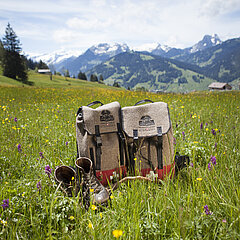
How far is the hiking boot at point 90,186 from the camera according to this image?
2.12 meters

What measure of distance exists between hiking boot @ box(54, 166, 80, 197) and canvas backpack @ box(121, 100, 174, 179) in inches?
31.0

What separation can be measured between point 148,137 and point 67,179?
48.9 inches

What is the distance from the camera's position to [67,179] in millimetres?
2535

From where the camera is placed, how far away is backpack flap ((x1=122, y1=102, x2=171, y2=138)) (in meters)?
2.75

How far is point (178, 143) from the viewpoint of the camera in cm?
356

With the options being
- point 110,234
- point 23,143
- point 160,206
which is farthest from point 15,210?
point 23,143

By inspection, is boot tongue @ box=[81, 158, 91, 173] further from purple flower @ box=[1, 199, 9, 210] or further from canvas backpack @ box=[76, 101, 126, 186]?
purple flower @ box=[1, 199, 9, 210]

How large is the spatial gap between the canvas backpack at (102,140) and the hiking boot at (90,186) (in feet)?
0.36

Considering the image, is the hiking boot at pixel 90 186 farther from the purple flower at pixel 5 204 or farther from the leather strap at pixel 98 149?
the purple flower at pixel 5 204

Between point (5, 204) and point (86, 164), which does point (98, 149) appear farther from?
point (5, 204)

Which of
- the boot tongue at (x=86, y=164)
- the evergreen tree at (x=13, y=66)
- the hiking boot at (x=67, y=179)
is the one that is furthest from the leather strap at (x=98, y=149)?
the evergreen tree at (x=13, y=66)

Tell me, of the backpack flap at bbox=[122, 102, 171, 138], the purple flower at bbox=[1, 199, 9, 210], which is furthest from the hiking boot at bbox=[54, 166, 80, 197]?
the backpack flap at bbox=[122, 102, 171, 138]

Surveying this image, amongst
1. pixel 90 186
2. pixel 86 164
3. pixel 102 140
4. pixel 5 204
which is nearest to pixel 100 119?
pixel 102 140

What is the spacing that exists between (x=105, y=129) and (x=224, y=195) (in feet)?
5.21
